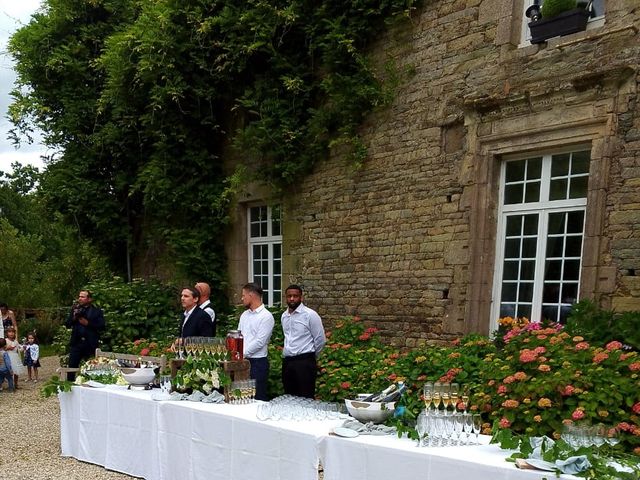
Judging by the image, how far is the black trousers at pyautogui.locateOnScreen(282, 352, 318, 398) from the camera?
486cm

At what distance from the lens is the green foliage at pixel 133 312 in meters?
8.91

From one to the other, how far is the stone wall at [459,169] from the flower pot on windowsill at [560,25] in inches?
3.5

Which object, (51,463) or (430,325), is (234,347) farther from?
(430,325)

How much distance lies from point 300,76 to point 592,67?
13.4 feet

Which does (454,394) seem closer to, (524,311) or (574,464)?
(574,464)

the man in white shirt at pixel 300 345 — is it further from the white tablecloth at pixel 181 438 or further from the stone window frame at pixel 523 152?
the stone window frame at pixel 523 152

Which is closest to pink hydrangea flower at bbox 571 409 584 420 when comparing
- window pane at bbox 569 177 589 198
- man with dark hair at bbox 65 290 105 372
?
window pane at bbox 569 177 589 198

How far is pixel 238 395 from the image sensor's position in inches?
139

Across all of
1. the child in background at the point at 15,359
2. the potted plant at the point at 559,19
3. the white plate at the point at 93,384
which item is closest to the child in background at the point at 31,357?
the child in background at the point at 15,359

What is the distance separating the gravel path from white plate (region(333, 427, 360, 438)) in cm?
222

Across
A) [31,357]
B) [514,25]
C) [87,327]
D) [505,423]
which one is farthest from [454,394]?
[31,357]

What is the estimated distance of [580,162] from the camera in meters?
5.66

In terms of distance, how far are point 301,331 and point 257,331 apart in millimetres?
486

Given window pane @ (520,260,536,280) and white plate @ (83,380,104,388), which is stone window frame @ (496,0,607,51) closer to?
window pane @ (520,260,536,280)
